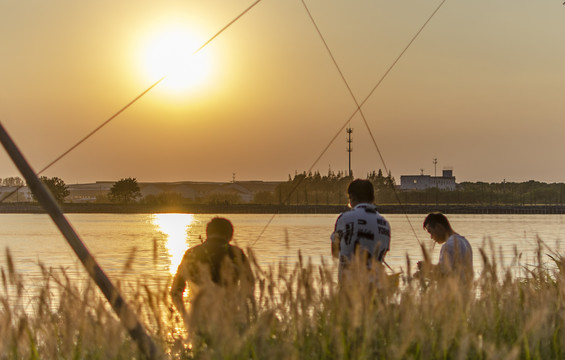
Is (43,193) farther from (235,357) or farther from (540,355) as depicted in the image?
(540,355)

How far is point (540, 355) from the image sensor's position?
5633 mm

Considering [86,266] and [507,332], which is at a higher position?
[86,266]

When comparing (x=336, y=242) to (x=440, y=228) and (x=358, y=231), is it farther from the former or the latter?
(x=440, y=228)

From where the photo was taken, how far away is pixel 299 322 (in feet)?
17.9

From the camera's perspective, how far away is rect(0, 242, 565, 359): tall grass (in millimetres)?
4859

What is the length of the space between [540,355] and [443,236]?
244 cm

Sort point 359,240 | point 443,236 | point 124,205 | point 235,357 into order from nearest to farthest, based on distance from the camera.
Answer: point 235,357 → point 359,240 → point 443,236 → point 124,205

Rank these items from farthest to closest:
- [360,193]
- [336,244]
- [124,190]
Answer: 1. [124,190]
2. [360,193]
3. [336,244]

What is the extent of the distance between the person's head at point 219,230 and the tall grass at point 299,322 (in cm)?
84

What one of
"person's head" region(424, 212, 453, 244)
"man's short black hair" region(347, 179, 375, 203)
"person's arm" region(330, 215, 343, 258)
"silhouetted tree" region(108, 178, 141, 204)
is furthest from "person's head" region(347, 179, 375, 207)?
"silhouetted tree" region(108, 178, 141, 204)

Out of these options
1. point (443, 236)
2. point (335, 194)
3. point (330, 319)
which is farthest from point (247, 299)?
point (335, 194)

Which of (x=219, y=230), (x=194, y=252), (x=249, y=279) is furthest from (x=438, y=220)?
(x=249, y=279)

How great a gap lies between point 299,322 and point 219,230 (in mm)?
1604

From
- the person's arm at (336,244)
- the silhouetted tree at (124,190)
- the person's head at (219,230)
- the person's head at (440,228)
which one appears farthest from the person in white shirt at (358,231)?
the silhouetted tree at (124,190)
